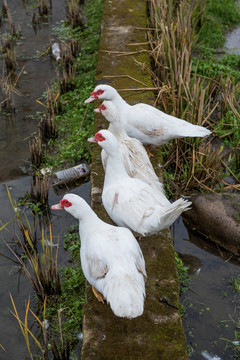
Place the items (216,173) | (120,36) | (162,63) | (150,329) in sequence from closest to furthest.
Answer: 1. (150,329)
2. (216,173)
3. (162,63)
4. (120,36)

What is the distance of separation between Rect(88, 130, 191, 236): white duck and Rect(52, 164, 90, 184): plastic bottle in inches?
54.9

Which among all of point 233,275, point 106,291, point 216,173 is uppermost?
point 106,291

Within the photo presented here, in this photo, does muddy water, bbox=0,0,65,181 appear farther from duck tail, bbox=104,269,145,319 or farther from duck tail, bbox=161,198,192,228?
duck tail, bbox=104,269,145,319

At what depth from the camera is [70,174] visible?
5676 millimetres

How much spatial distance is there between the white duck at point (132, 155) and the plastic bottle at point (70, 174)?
3.13 ft

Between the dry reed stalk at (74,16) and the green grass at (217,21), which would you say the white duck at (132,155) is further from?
the dry reed stalk at (74,16)

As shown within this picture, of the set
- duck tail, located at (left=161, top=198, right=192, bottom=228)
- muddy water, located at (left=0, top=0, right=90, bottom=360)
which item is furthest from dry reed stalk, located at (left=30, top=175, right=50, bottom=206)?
duck tail, located at (left=161, top=198, right=192, bottom=228)

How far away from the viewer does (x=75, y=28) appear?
30.7 ft

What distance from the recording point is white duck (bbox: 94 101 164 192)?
4523 millimetres

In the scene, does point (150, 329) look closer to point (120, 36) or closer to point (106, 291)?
point (106, 291)

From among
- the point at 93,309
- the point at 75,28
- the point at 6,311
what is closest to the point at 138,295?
the point at 93,309

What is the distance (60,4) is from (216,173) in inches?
262

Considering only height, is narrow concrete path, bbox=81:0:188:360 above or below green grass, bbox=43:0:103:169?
above

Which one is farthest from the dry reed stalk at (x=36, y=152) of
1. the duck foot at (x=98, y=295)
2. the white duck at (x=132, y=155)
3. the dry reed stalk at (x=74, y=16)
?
the dry reed stalk at (x=74, y=16)
